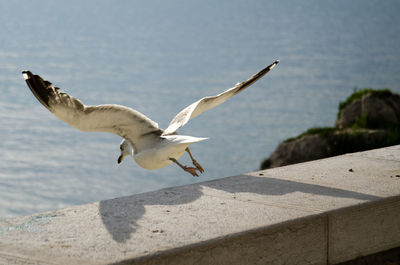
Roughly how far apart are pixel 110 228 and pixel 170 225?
0.80ft

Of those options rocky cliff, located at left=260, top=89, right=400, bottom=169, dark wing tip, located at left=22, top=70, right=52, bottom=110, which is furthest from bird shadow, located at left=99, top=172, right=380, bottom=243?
rocky cliff, located at left=260, top=89, right=400, bottom=169

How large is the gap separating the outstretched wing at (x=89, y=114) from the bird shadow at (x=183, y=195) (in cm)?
50

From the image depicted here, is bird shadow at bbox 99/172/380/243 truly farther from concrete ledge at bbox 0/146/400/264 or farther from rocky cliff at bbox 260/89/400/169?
rocky cliff at bbox 260/89/400/169

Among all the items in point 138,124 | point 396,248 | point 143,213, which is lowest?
point 396,248

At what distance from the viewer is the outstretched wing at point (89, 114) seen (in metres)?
3.15

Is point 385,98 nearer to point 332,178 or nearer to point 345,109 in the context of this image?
point 345,109

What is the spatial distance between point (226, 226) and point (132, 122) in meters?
1.17

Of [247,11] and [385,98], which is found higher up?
[247,11]

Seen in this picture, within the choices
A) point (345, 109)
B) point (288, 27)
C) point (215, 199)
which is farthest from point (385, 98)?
point (288, 27)

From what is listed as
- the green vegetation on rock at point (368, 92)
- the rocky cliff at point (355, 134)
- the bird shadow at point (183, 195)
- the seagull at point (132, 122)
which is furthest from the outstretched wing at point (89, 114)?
the green vegetation on rock at point (368, 92)

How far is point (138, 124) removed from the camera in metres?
3.51

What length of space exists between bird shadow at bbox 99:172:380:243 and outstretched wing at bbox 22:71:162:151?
50cm

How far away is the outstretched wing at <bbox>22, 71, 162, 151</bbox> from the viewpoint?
3.15 meters

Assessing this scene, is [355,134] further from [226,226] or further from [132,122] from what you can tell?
[226,226]
